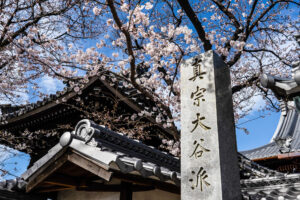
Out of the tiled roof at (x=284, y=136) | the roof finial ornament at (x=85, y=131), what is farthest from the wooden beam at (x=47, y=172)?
the tiled roof at (x=284, y=136)

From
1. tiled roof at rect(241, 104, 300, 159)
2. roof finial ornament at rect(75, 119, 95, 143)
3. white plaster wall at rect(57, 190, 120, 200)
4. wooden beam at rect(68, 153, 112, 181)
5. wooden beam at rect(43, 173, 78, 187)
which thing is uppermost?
tiled roof at rect(241, 104, 300, 159)

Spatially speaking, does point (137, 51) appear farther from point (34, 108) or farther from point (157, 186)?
point (157, 186)

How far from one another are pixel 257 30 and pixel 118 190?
719cm

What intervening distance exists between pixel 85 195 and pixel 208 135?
9.19ft

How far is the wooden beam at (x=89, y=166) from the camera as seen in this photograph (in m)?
3.80

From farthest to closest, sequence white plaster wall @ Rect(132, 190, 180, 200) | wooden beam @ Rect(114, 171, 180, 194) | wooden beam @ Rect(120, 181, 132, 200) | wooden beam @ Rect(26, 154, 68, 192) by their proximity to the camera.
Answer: white plaster wall @ Rect(132, 190, 180, 200) < wooden beam @ Rect(120, 181, 132, 200) < wooden beam @ Rect(26, 154, 68, 192) < wooden beam @ Rect(114, 171, 180, 194)

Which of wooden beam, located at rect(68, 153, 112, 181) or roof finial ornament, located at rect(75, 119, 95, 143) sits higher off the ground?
roof finial ornament, located at rect(75, 119, 95, 143)

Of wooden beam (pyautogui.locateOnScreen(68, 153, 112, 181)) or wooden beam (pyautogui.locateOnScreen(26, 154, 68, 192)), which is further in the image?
wooden beam (pyautogui.locateOnScreen(26, 154, 68, 192))

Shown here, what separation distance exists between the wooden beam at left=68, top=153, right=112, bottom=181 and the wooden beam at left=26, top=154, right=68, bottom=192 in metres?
0.14

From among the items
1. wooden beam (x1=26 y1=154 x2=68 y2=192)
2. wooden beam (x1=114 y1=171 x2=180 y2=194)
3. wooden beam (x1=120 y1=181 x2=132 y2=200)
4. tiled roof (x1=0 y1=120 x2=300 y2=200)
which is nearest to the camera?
tiled roof (x1=0 y1=120 x2=300 y2=200)

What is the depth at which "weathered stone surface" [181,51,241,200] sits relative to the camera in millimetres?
3740

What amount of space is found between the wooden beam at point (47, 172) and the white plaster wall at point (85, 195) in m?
1.16

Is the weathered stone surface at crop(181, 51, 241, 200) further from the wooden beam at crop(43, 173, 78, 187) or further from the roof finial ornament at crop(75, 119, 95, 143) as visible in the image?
the wooden beam at crop(43, 173, 78, 187)

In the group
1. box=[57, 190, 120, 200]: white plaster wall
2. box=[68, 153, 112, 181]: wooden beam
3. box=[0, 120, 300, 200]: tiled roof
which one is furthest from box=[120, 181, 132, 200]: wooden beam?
box=[68, 153, 112, 181]: wooden beam
